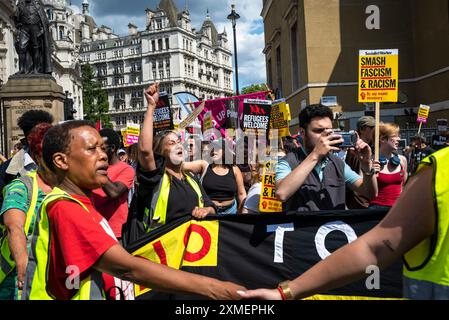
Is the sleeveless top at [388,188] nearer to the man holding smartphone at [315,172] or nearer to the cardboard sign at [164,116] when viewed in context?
the man holding smartphone at [315,172]

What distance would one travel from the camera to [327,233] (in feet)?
13.1

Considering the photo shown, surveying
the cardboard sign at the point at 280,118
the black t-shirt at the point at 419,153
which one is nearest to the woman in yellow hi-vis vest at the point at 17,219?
the cardboard sign at the point at 280,118

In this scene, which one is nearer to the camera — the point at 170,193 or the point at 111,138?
the point at 170,193

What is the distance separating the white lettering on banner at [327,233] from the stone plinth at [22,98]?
32.2 feet

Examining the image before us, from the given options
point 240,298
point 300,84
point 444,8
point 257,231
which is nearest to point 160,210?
point 257,231

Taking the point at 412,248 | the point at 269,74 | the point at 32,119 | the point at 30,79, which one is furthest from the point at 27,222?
the point at 269,74

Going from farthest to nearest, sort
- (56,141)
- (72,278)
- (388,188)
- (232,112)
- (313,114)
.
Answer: (232,112)
(388,188)
(313,114)
(56,141)
(72,278)

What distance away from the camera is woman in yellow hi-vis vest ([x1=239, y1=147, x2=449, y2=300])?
1.76 metres

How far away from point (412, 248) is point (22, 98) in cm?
1212

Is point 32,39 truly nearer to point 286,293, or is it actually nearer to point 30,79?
point 30,79

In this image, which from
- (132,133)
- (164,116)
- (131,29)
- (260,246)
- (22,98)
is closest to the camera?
(260,246)

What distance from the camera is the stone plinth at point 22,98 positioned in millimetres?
12172

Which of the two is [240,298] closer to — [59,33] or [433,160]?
[433,160]
